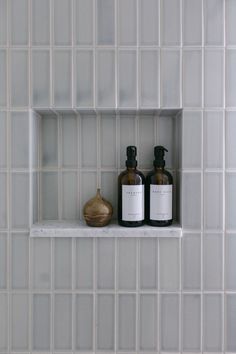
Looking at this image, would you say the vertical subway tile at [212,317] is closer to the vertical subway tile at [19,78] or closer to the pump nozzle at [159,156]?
the pump nozzle at [159,156]

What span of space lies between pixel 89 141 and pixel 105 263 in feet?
1.00

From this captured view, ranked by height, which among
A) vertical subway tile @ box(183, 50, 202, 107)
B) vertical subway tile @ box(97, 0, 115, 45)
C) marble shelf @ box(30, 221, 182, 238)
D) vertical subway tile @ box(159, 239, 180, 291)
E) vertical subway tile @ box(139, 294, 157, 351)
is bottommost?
vertical subway tile @ box(139, 294, 157, 351)

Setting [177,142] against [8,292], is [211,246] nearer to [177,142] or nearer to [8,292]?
[177,142]

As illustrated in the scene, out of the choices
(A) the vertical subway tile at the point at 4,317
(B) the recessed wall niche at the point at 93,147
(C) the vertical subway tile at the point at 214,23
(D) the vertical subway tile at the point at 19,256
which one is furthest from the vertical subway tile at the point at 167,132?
(A) the vertical subway tile at the point at 4,317

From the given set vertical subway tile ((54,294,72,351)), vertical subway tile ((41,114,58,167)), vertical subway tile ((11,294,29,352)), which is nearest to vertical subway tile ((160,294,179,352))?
vertical subway tile ((54,294,72,351))

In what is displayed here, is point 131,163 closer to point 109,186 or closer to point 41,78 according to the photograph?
point 109,186

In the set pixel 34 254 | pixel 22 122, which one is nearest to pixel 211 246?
pixel 34 254

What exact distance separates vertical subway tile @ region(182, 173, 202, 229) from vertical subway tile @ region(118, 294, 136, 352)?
221 mm

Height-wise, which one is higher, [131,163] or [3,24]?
[3,24]

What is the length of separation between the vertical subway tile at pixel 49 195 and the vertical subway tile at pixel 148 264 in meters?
0.25

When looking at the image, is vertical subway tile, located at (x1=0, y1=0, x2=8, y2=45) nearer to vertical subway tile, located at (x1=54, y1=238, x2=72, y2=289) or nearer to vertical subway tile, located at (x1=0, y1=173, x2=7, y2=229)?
vertical subway tile, located at (x1=0, y1=173, x2=7, y2=229)

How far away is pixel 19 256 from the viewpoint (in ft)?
2.68

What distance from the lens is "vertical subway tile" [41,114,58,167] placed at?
894mm

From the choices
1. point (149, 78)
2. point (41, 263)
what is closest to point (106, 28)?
point (149, 78)
